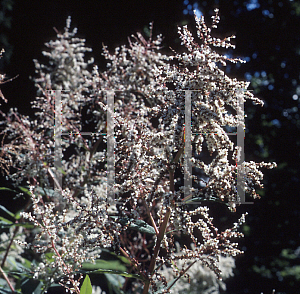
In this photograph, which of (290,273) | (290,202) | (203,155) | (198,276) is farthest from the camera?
(290,273)

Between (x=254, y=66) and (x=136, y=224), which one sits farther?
(x=254, y=66)

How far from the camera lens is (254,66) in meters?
3.61

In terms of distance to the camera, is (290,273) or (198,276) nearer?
(198,276)

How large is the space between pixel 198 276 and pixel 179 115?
4.93ft

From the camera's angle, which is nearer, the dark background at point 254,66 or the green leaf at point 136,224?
the green leaf at point 136,224

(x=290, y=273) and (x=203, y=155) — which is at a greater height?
(x=203, y=155)

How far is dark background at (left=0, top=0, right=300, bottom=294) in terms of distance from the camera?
3.41 metres

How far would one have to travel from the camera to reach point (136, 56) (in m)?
1.57

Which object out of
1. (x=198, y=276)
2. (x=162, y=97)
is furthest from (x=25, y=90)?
(x=162, y=97)

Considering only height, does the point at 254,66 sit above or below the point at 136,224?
above

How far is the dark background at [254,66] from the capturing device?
341 cm

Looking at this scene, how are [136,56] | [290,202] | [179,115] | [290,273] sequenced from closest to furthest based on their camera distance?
[179,115] < [136,56] < [290,202] < [290,273]

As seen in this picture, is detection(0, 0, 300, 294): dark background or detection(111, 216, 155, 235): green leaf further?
detection(0, 0, 300, 294): dark background

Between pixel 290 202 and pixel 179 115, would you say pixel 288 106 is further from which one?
pixel 179 115
